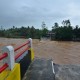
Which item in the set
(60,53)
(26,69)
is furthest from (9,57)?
(60,53)

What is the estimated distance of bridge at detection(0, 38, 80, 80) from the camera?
15.3 ft

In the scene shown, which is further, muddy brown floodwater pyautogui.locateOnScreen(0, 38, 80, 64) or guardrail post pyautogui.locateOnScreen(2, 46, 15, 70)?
muddy brown floodwater pyautogui.locateOnScreen(0, 38, 80, 64)

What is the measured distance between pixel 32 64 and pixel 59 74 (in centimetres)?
146

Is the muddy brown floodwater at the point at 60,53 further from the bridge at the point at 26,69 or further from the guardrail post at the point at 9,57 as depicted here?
the guardrail post at the point at 9,57

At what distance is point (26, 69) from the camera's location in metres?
7.43

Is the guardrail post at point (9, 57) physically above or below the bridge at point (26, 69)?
above

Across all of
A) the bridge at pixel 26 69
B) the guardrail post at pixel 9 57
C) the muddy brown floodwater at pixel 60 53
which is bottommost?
the muddy brown floodwater at pixel 60 53

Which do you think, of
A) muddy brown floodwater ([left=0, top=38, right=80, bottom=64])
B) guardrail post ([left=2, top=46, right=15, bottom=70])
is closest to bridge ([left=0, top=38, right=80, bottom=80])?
guardrail post ([left=2, top=46, right=15, bottom=70])

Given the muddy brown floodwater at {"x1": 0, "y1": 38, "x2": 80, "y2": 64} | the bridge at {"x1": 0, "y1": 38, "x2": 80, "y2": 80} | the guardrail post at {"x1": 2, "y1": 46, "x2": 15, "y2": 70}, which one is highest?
the guardrail post at {"x1": 2, "y1": 46, "x2": 15, "y2": 70}

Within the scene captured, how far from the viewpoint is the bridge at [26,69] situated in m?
4.66

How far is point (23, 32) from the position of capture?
61.8 metres

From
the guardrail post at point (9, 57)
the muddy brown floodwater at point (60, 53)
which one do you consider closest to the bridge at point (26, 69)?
the guardrail post at point (9, 57)

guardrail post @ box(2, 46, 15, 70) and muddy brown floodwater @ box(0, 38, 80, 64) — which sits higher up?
guardrail post @ box(2, 46, 15, 70)

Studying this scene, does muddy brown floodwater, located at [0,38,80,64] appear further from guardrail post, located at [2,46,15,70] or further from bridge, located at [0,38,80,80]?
guardrail post, located at [2,46,15,70]
